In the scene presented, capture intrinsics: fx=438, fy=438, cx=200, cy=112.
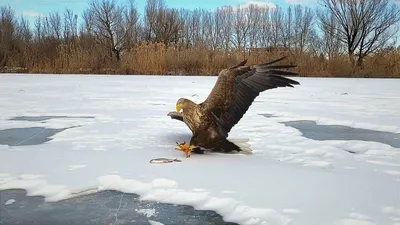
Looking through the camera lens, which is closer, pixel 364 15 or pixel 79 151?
pixel 79 151

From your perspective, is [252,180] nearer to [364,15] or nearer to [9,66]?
[9,66]

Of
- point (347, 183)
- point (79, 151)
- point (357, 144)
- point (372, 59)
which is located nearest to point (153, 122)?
point (79, 151)

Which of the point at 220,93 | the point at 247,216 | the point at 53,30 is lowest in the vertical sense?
the point at 247,216

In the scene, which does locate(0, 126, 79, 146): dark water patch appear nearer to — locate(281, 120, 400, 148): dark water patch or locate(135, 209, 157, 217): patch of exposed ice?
locate(135, 209, 157, 217): patch of exposed ice

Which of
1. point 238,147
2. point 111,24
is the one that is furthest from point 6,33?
point 238,147

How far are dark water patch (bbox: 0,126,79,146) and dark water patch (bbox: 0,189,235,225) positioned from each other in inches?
52.4

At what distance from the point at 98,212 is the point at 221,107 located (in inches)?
52.5

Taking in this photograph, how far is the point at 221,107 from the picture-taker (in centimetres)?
296

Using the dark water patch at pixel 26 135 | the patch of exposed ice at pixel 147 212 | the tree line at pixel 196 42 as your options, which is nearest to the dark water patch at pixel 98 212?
the patch of exposed ice at pixel 147 212

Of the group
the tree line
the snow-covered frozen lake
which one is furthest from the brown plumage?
the tree line

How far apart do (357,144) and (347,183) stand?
1206 mm

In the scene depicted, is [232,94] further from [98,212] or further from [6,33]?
[6,33]

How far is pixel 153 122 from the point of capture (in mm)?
4441

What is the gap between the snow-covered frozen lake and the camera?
6.26 ft
